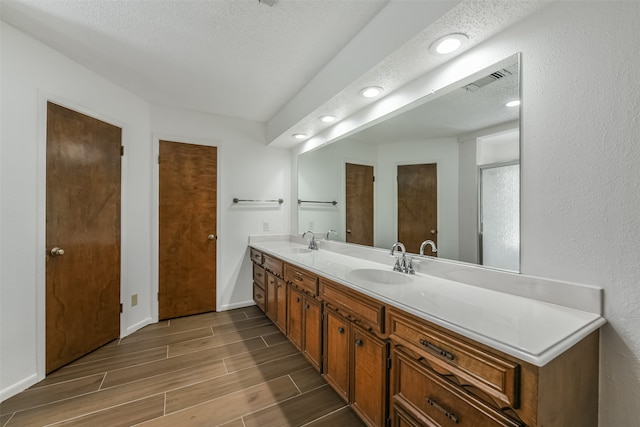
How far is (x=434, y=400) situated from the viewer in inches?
40.7

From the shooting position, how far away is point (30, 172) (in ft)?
5.93

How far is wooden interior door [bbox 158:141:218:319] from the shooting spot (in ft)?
9.59

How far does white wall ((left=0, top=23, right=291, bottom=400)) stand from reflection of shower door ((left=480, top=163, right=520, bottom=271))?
256 centimetres

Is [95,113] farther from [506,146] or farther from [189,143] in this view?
[506,146]

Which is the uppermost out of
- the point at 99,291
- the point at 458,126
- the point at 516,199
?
the point at 458,126

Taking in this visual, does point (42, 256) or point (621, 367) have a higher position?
point (42, 256)

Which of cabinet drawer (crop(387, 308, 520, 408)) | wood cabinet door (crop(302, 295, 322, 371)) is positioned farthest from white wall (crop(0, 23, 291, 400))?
cabinet drawer (crop(387, 308, 520, 408))

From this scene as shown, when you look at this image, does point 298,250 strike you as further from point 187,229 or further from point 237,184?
point 187,229

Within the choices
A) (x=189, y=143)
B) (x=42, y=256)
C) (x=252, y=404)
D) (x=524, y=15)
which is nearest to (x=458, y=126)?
(x=524, y=15)

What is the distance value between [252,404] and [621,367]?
1.79 meters

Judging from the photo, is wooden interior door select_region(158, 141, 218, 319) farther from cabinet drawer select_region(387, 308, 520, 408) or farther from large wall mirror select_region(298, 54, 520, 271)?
cabinet drawer select_region(387, 308, 520, 408)

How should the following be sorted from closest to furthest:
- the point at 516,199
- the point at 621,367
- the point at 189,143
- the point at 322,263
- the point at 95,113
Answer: the point at 621,367
the point at 516,199
the point at 322,263
the point at 95,113
the point at 189,143

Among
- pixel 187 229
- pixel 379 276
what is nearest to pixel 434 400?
pixel 379 276

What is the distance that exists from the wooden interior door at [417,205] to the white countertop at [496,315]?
357 mm
